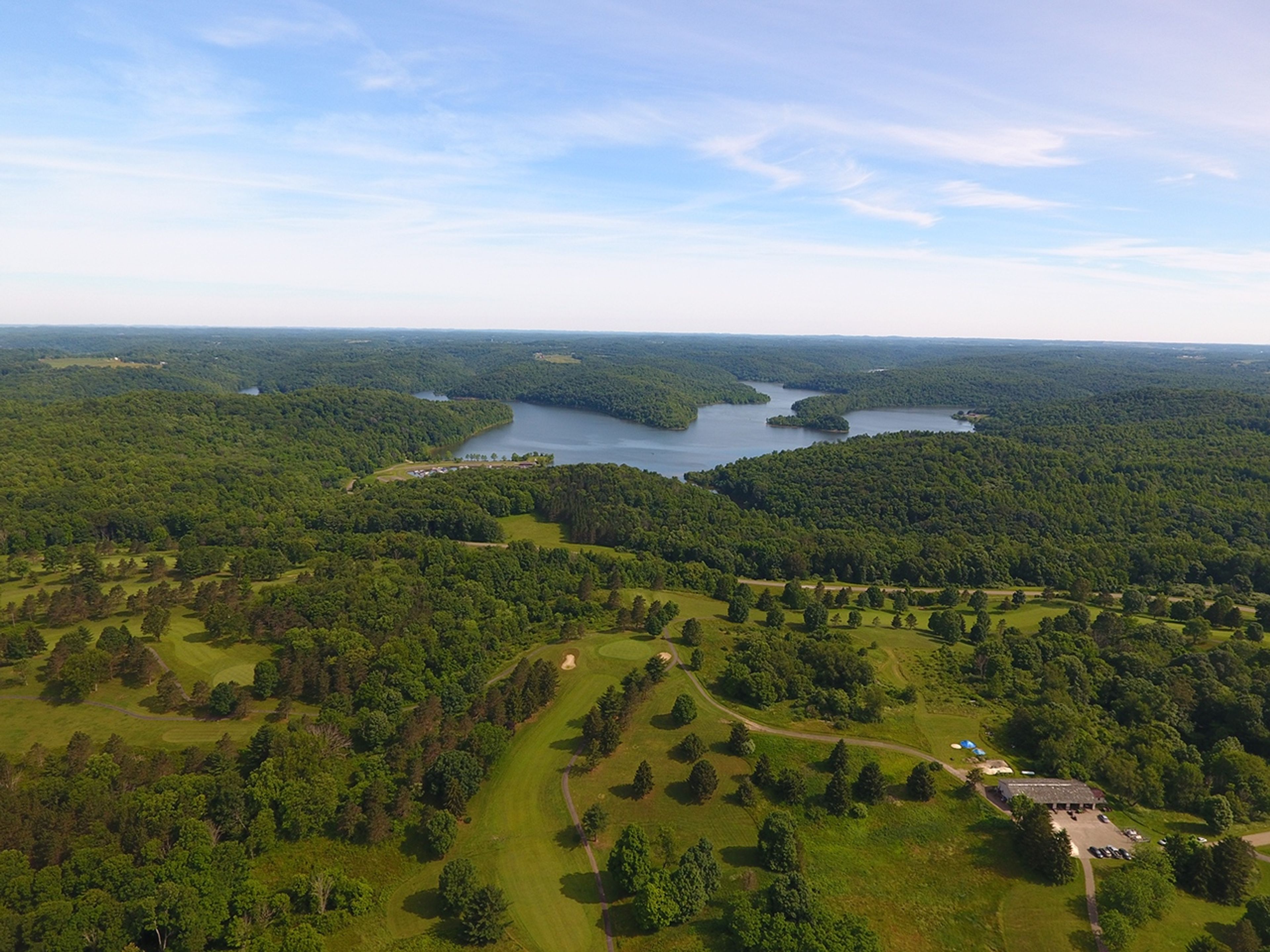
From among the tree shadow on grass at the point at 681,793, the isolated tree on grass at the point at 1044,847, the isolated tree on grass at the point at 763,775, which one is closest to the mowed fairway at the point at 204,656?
the tree shadow on grass at the point at 681,793

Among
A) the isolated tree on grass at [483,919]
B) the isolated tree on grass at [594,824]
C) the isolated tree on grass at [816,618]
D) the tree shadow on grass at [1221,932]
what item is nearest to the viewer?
the isolated tree on grass at [483,919]

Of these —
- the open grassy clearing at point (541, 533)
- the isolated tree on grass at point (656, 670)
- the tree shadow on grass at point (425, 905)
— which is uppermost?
the open grassy clearing at point (541, 533)

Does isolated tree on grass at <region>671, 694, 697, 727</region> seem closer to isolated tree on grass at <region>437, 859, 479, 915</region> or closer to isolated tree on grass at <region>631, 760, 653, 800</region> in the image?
isolated tree on grass at <region>631, 760, 653, 800</region>

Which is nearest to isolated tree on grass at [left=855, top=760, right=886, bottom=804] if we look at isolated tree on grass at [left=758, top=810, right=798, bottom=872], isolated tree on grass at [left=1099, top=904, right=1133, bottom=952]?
isolated tree on grass at [left=758, top=810, right=798, bottom=872]

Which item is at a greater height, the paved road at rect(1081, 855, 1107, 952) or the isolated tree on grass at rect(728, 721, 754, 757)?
the isolated tree on grass at rect(728, 721, 754, 757)

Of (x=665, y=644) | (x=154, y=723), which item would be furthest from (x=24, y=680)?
(x=665, y=644)

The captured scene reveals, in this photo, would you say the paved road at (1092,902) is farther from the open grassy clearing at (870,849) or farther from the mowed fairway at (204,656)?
the mowed fairway at (204,656)
